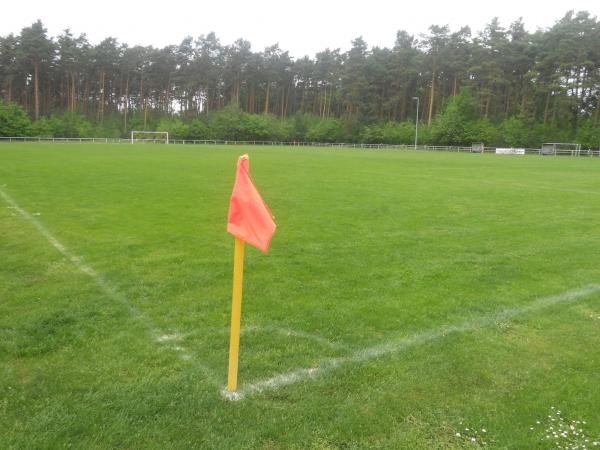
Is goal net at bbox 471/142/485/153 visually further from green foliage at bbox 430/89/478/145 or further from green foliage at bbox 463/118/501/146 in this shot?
green foliage at bbox 430/89/478/145

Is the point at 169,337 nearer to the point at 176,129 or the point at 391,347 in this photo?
the point at 391,347

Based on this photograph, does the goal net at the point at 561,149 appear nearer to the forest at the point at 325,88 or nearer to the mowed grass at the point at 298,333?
the forest at the point at 325,88

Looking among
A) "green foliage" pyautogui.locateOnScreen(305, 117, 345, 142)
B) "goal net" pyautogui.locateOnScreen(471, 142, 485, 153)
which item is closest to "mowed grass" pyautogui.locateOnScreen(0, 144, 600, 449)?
"goal net" pyautogui.locateOnScreen(471, 142, 485, 153)

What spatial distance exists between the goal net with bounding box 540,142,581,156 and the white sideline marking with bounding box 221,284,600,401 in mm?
61818

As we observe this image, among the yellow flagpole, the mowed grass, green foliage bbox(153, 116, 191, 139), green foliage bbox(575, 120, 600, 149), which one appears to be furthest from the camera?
green foliage bbox(153, 116, 191, 139)

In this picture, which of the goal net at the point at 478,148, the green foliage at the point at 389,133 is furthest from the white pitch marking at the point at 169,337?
the green foliage at the point at 389,133

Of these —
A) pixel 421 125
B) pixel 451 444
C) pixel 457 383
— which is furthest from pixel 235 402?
pixel 421 125

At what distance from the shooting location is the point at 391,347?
4.43 metres

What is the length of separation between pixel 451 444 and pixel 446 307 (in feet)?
8.17

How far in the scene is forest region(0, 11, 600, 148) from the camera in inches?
2749

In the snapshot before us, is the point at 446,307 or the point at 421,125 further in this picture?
the point at 421,125

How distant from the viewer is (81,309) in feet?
16.9

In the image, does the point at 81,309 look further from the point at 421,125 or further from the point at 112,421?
the point at 421,125

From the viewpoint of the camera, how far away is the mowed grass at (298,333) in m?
3.25
